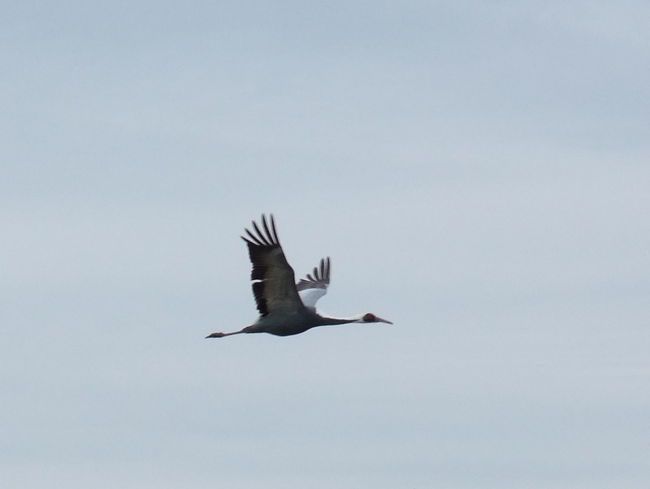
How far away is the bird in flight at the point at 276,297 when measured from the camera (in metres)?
68.7

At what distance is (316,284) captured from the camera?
81.1 metres

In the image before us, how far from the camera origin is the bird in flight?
68.7 meters

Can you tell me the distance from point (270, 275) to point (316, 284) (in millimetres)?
11504

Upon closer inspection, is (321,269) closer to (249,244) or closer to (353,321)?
(353,321)

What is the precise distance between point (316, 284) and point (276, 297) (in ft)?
33.8

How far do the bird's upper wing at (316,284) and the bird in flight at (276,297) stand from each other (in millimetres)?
1618

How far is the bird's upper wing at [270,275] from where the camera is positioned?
68625mm

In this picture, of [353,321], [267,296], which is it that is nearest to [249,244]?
[267,296]

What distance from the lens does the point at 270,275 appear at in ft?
229

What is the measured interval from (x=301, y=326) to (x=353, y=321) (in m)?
3.73

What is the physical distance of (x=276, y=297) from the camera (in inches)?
2790

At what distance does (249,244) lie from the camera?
226 feet

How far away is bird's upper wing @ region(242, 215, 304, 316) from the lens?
68.6 m

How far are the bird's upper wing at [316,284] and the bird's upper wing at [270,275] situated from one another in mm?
6155
